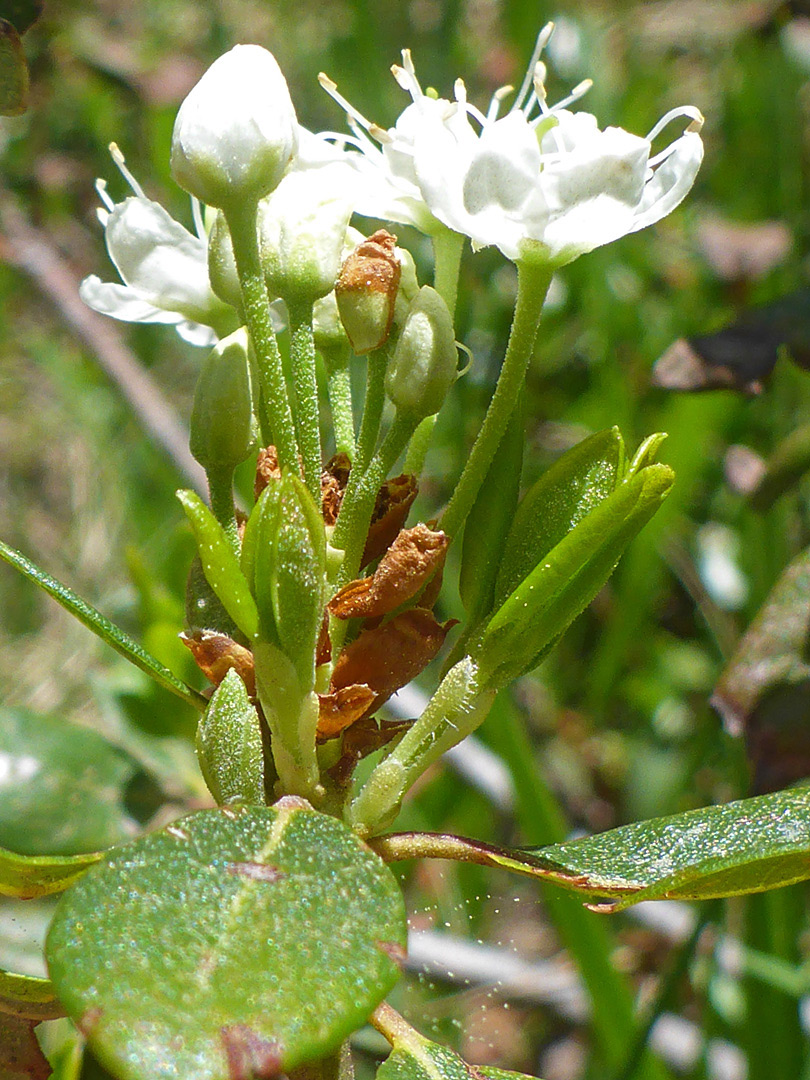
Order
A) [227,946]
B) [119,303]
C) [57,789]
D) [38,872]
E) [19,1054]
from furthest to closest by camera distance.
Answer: [57,789]
[119,303]
[19,1054]
[38,872]
[227,946]

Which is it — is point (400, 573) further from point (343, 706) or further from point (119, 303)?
point (119, 303)

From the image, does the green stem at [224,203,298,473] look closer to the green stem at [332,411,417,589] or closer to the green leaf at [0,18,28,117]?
the green stem at [332,411,417,589]

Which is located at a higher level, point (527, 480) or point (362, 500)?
point (362, 500)

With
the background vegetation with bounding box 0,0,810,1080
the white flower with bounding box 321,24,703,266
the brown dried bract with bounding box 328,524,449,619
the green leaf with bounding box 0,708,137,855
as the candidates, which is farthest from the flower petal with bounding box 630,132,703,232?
the green leaf with bounding box 0,708,137,855

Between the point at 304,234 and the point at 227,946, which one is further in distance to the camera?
the point at 304,234

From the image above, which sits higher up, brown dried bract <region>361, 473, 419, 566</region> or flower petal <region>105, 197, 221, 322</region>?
flower petal <region>105, 197, 221, 322</region>

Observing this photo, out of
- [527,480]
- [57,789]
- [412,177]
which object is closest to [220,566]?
[412,177]

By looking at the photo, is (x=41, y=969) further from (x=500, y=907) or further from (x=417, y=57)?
(x=417, y=57)
